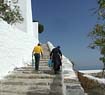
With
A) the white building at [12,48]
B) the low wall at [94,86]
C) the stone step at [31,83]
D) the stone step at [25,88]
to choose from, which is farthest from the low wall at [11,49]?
the low wall at [94,86]

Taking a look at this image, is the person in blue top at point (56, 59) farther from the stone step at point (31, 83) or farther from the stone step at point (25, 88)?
the stone step at point (25, 88)

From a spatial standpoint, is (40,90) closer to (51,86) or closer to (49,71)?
(51,86)

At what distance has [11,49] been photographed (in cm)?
2067

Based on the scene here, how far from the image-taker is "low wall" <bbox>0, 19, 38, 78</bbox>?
62.3 feet

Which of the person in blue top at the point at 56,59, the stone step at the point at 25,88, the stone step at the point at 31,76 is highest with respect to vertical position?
the person in blue top at the point at 56,59

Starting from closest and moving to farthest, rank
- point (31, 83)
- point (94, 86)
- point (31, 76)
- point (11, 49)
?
point (31, 83) < point (31, 76) < point (11, 49) < point (94, 86)

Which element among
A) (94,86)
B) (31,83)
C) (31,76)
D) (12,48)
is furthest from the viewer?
(94,86)

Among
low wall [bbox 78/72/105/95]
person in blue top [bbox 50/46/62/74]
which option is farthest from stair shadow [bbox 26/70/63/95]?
low wall [bbox 78/72/105/95]

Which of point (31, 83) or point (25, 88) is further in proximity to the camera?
point (31, 83)

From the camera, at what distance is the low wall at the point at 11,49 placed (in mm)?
18984

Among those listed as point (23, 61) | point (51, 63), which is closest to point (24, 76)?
point (51, 63)

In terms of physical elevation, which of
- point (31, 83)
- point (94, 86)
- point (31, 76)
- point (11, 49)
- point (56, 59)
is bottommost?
point (94, 86)

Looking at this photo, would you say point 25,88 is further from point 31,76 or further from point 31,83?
point 31,76

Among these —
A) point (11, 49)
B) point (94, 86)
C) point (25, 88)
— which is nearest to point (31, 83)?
point (25, 88)
